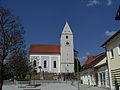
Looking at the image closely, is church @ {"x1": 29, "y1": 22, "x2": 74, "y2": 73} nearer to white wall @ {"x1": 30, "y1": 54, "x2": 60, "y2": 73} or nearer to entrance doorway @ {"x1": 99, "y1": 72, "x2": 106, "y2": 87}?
white wall @ {"x1": 30, "y1": 54, "x2": 60, "y2": 73}

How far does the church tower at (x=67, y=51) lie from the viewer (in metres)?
65.6

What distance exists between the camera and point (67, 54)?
218 feet

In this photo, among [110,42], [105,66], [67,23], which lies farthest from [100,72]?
[67,23]

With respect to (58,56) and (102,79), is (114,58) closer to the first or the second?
(102,79)

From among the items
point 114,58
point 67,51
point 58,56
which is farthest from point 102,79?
point 58,56

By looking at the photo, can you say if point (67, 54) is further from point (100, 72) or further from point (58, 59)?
point (100, 72)

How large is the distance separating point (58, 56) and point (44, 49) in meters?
6.34

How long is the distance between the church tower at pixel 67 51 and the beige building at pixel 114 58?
1762 inches

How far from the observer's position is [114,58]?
63.0ft

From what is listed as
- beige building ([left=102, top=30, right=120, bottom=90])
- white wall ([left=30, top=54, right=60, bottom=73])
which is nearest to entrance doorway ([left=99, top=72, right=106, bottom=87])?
beige building ([left=102, top=30, right=120, bottom=90])

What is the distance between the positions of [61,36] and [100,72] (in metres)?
43.2

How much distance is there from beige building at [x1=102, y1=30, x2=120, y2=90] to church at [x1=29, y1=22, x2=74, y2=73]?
44.9 metres

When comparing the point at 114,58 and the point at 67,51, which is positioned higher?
the point at 67,51

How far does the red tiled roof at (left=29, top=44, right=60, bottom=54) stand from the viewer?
6739 cm
